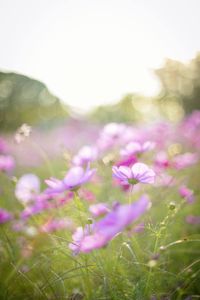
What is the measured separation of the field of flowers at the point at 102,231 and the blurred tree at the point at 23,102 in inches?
82.1

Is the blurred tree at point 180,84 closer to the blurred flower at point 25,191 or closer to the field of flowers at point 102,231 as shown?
the field of flowers at point 102,231

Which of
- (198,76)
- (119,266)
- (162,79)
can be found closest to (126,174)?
(119,266)

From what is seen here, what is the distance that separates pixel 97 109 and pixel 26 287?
10.6 metres

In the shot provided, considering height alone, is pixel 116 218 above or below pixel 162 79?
above

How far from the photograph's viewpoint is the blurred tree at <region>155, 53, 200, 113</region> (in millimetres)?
7371

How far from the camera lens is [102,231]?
1.71ft

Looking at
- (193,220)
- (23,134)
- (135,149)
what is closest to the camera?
(135,149)

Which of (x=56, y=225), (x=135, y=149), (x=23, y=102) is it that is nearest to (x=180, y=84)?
(x=23, y=102)

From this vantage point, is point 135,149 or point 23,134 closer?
point 135,149

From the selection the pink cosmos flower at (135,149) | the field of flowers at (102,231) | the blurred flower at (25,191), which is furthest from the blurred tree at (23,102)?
the pink cosmos flower at (135,149)

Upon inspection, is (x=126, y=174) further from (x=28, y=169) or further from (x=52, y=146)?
(x=52, y=146)

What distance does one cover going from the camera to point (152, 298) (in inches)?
32.0

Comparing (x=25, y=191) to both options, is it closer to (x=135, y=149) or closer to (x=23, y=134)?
(x=23, y=134)

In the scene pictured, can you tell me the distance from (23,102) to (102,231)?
485cm
